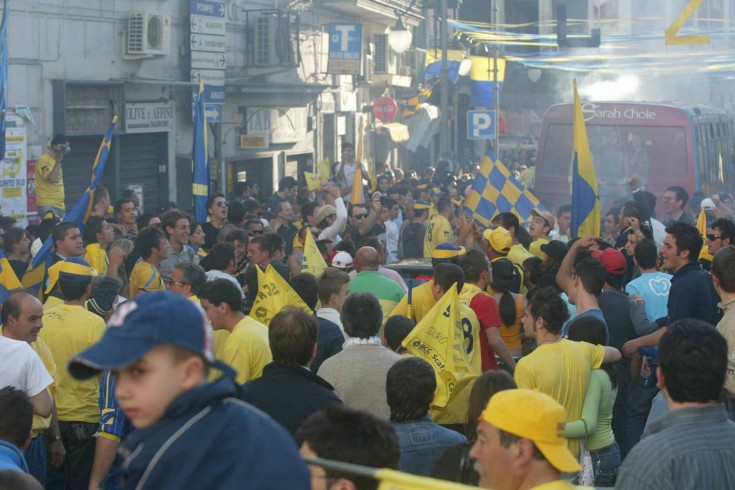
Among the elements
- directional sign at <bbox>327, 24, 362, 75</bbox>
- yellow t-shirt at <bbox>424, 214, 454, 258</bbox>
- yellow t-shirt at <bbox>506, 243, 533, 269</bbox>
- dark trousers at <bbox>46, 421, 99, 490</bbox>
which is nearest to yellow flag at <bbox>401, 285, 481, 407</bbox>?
dark trousers at <bbox>46, 421, 99, 490</bbox>

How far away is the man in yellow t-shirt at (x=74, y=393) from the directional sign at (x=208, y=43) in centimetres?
1509

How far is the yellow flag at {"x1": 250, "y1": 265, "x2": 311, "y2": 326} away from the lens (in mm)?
7508

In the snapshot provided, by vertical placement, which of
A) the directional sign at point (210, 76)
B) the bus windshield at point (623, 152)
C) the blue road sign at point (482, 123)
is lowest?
the bus windshield at point (623, 152)

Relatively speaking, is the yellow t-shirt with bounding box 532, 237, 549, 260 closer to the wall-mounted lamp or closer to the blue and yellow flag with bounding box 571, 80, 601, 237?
the blue and yellow flag with bounding box 571, 80, 601, 237

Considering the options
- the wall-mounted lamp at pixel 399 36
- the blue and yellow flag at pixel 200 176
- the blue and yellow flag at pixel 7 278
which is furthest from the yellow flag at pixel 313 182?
the wall-mounted lamp at pixel 399 36

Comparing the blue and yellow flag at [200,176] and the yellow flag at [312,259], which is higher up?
the blue and yellow flag at [200,176]

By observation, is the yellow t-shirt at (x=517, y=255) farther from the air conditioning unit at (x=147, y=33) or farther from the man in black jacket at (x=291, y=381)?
the air conditioning unit at (x=147, y=33)

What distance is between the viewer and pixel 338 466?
2879 millimetres

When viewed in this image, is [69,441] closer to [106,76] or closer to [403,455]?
[403,455]

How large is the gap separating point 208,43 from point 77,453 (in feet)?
51.7

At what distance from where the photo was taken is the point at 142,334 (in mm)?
2400

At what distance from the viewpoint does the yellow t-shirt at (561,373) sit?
557 centimetres

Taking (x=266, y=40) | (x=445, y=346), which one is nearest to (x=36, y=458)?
(x=445, y=346)

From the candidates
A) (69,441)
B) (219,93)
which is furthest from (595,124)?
(69,441)
